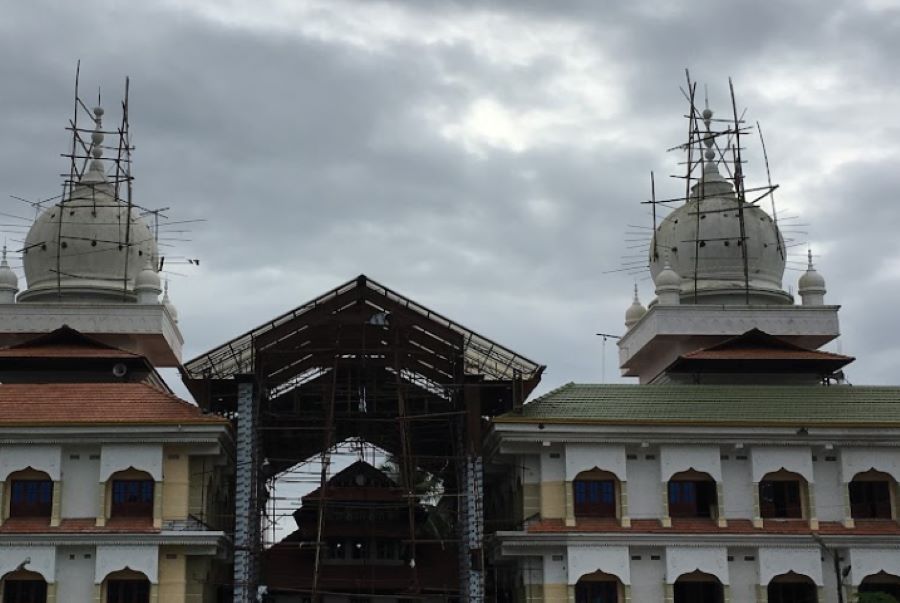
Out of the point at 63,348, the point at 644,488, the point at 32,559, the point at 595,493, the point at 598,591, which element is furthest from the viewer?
the point at 63,348

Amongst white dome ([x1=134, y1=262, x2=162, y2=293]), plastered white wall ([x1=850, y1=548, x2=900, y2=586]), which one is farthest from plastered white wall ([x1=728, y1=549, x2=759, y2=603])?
white dome ([x1=134, y1=262, x2=162, y2=293])

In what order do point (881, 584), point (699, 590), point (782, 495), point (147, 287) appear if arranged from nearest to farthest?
point (699, 590), point (881, 584), point (782, 495), point (147, 287)

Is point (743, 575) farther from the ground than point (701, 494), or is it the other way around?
point (701, 494)

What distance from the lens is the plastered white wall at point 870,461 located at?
181ft

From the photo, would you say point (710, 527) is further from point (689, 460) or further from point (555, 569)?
point (555, 569)

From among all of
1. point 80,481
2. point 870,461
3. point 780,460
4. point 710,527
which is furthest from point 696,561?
point 80,481

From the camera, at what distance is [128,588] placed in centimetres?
5166

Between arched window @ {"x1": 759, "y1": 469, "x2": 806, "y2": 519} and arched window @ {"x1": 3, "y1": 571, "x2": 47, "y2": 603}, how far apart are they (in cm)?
2811

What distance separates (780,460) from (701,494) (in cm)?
341

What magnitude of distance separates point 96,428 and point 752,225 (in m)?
33.9

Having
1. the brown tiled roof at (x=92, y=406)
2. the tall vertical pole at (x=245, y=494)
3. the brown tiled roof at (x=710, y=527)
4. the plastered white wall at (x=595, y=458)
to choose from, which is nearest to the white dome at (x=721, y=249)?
the brown tiled roof at (x=710, y=527)

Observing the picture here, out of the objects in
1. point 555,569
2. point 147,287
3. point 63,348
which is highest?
point 147,287

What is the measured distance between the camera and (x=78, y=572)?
51.6m

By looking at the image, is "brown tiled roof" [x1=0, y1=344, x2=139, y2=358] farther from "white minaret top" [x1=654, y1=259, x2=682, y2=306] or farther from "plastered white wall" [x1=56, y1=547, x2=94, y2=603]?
"white minaret top" [x1=654, y1=259, x2=682, y2=306]
